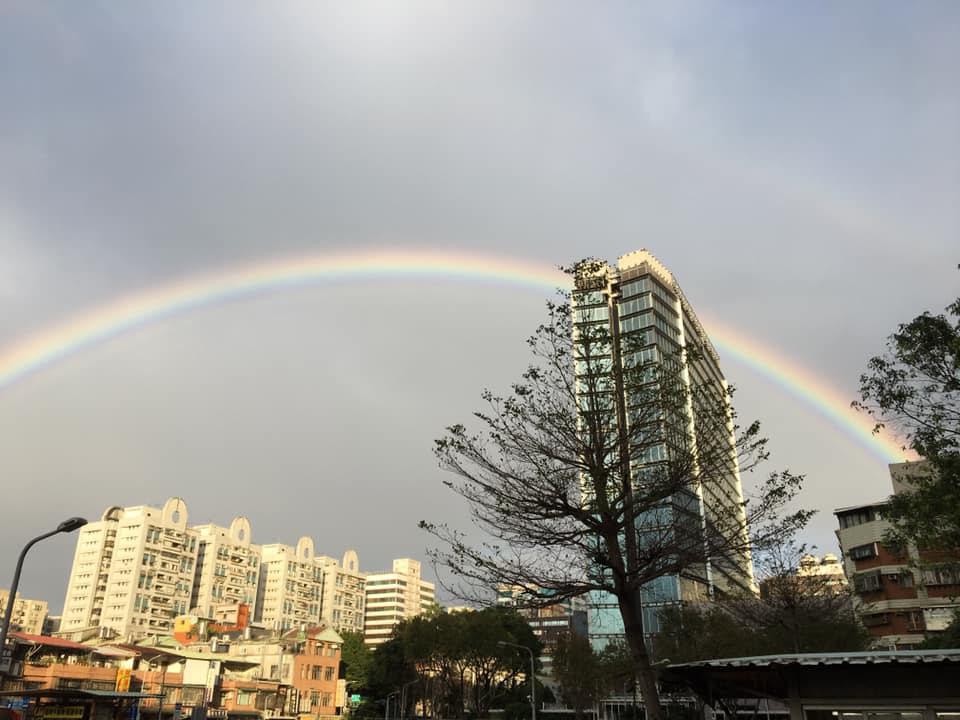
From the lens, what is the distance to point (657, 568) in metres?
14.9

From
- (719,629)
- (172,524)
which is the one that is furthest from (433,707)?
(172,524)

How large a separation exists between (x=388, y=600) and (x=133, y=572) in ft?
258

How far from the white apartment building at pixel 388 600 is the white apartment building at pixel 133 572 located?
2562 inches

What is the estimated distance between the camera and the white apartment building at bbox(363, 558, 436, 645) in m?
173

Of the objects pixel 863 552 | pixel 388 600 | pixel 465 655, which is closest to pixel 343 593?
pixel 388 600

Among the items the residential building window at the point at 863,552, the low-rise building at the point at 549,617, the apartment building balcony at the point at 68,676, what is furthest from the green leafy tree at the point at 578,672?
the apartment building balcony at the point at 68,676

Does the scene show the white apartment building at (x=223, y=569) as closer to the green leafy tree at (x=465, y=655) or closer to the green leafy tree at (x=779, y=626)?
the green leafy tree at (x=465, y=655)

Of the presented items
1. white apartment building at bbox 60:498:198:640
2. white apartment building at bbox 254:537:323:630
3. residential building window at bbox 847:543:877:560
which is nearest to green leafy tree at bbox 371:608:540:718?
residential building window at bbox 847:543:877:560

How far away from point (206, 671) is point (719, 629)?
1767 inches

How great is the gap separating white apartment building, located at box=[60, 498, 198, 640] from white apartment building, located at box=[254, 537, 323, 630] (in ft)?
72.2

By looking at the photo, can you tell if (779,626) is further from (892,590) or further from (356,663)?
(356,663)

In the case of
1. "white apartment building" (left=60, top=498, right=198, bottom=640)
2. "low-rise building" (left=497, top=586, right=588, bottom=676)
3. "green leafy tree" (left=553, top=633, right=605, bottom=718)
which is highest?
"white apartment building" (left=60, top=498, right=198, bottom=640)

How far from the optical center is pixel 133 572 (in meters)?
108

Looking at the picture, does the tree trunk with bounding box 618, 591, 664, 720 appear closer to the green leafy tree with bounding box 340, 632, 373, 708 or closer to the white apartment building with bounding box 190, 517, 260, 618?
the green leafy tree with bounding box 340, 632, 373, 708
